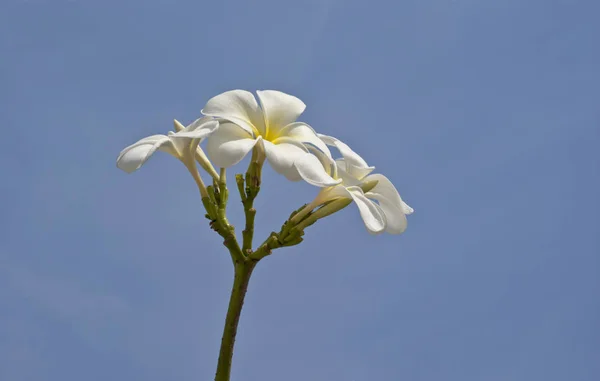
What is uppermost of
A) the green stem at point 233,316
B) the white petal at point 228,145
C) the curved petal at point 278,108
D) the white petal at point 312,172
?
the curved petal at point 278,108

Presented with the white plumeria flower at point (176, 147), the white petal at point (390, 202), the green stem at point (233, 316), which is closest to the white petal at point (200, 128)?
the white plumeria flower at point (176, 147)

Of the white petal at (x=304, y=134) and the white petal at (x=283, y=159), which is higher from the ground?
the white petal at (x=304, y=134)

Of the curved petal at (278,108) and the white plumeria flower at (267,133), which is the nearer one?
the white plumeria flower at (267,133)

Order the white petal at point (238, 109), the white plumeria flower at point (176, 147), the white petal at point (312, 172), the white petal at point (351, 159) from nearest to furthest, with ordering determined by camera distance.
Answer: the white petal at point (312, 172)
the white plumeria flower at point (176, 147)
the white petal at point (238, 109)
the white petal at point (351, 159)

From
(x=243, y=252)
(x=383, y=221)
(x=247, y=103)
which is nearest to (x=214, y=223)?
(x=243, y=252)

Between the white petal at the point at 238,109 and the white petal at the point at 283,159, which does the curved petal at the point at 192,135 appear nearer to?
the white petal at the point at 238,109

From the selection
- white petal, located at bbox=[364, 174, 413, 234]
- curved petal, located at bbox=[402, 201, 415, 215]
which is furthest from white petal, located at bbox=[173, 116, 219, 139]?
curved petal, located at bbox=[402, 201, 415, 215]

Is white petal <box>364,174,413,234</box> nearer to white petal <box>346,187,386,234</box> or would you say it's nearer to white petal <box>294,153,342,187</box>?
white petal <box>346,187,386,234</box>

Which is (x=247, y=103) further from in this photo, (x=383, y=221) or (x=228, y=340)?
(x=228, y=340)
